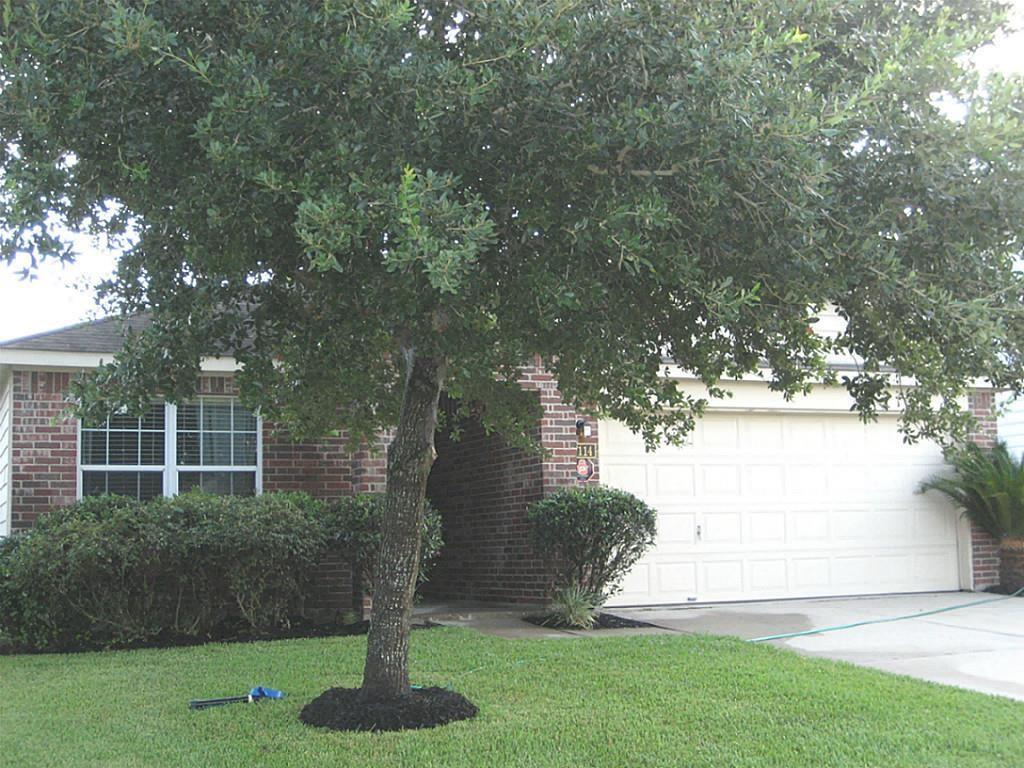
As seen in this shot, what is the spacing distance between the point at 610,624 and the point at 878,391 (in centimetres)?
525

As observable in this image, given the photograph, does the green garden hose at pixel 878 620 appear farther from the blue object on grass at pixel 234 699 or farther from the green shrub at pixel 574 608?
the blue object on grass at pixel 234 699

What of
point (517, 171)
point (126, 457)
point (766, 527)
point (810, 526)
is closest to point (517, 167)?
point (517, 171)

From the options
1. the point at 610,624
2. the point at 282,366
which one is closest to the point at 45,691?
the point at 282,366

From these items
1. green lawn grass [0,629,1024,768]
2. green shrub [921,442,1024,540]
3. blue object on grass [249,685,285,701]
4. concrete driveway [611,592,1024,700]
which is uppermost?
green shrub [921,442,1024,540]

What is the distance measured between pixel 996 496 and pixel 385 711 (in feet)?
32.9

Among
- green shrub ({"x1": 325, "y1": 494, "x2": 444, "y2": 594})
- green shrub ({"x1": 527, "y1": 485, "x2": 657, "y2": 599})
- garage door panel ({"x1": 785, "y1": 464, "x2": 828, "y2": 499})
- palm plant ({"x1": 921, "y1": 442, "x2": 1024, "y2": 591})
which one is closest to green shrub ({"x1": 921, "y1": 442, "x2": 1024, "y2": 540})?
palm plant ({"x1": 921, "y1": 442, "x2": 1024, "y2": 591})

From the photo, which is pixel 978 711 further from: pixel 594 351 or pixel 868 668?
pixel 594 351

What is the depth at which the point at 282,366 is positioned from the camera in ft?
21.1

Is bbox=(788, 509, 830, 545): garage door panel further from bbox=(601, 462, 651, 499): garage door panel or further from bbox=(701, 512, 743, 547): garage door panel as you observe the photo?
bbox=(601, 462, 651, 499): garage door panel

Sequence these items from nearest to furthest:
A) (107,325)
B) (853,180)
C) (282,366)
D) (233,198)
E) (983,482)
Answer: (233,198) → (853,180) → (282,366) → (107,325) → (983,482)

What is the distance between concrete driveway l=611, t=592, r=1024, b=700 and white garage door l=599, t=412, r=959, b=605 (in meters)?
0.33

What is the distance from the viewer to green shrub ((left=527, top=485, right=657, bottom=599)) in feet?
35.8

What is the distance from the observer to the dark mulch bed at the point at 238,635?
9.74 metres

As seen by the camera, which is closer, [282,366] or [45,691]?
[282,366]
